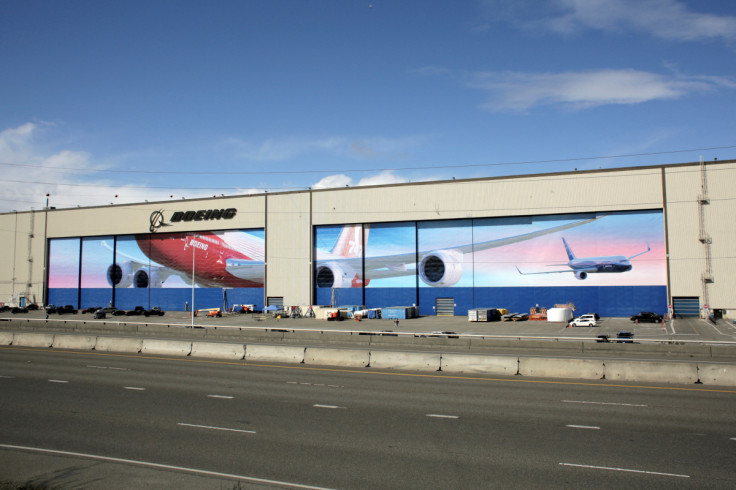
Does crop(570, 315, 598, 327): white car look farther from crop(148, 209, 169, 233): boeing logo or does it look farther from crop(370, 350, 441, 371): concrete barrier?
crop(148, 209, 169, 233): boeing logo

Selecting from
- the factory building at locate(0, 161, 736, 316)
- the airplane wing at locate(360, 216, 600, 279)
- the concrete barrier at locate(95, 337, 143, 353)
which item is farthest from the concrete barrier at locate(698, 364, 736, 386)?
the airplane wing at locate(360, 216, 600, 279)

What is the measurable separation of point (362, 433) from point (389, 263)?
56855mm

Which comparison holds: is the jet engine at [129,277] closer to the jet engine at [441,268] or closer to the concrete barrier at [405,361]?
the jet engine at [441,268]

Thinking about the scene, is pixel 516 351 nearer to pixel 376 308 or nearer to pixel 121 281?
pixel 376 308

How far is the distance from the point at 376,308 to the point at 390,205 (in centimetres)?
1291

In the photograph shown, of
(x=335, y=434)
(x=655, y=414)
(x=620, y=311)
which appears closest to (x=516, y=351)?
(x=655, y=414)

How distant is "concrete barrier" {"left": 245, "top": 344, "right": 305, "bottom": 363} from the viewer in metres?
28.7

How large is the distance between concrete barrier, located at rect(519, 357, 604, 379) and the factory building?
41128mm

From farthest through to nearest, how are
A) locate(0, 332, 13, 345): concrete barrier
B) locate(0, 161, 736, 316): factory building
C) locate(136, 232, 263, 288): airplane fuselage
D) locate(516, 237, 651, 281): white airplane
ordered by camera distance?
locate(136, 232, 263, 288): airplane fuselage → locate(516, 237, 651, 281): white airplane → locate(0, 161, 736, 316): factory building → locate(0, 332, 13, 345): concrete barrier

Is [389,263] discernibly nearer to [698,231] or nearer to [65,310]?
[698,231]

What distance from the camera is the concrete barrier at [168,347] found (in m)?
32.7

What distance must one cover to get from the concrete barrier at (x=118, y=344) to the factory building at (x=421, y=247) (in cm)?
2485

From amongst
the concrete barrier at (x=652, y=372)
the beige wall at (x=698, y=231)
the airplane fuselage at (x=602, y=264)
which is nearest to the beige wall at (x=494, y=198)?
the beige wall at (x=698, y=231)

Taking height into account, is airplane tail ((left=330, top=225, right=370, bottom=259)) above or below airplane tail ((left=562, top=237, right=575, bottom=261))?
above
